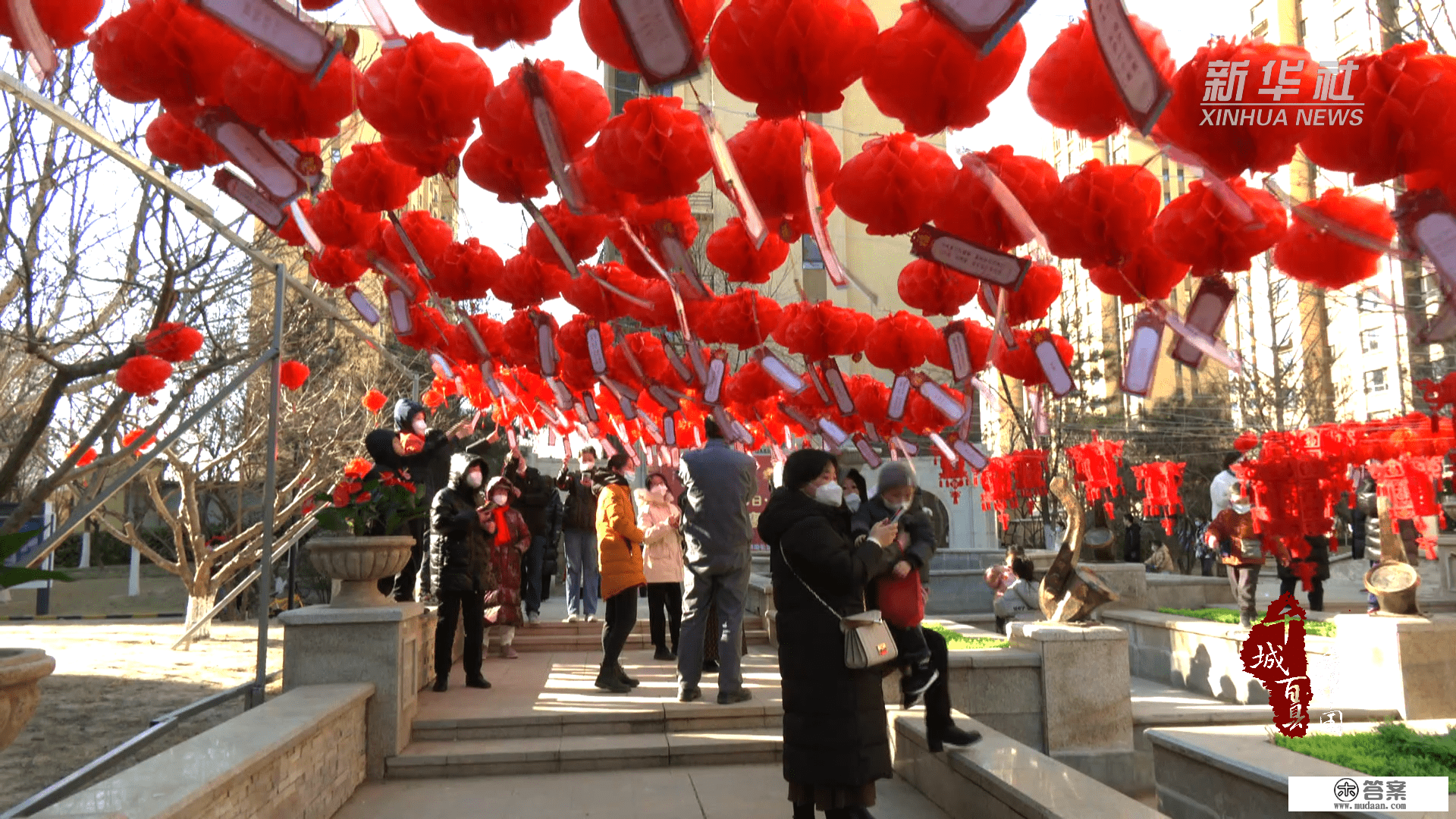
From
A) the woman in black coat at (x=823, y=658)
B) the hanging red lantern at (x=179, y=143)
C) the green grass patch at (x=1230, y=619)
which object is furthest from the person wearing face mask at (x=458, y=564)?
the green grass patch at (x=1230, y=619)

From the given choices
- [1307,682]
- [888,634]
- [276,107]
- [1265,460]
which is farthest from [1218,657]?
[276,107]

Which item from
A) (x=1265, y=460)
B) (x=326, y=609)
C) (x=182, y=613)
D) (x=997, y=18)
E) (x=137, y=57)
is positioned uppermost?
(x=137, y=57)

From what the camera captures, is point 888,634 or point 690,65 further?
point 888,634

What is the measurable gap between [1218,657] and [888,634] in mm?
7119

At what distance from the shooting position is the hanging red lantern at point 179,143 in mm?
4812

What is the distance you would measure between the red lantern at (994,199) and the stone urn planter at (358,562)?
395 cm

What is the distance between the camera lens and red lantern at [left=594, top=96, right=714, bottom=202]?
416 cm

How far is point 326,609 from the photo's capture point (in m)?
5.87

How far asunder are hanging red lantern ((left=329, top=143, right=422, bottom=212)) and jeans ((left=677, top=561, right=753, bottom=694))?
3248mm

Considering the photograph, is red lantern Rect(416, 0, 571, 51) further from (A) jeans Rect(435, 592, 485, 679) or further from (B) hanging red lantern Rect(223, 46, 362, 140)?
(A) jeans Rect(435, 592, 485, 679)

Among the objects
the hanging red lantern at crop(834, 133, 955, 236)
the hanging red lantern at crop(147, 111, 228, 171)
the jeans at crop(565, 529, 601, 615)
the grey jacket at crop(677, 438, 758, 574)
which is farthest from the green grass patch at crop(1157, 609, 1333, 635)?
the hanging red lantern at crop(147, 111, 228, 171)

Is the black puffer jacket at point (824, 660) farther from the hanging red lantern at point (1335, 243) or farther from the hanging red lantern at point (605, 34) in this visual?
the hanging red lantern at point (1335, 243)

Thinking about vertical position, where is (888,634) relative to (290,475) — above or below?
below

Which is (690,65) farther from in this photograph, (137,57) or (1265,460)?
(1265,460)
